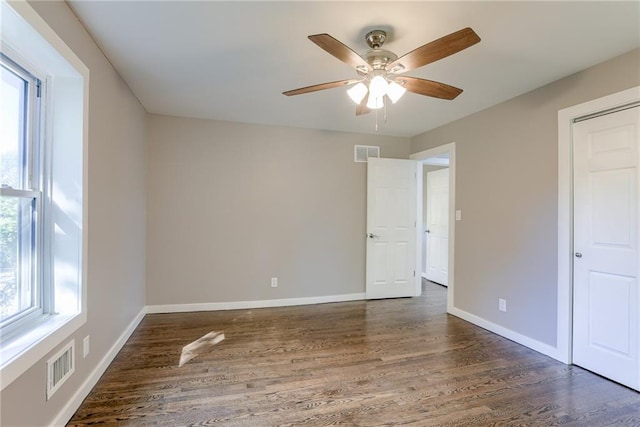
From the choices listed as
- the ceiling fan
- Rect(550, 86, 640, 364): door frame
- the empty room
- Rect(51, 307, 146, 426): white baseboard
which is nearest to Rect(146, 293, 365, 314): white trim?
the empty room

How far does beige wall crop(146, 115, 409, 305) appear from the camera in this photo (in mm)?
3855

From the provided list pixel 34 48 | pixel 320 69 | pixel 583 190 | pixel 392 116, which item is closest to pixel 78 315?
pixel 34 48

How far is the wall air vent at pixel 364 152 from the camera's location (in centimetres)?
452

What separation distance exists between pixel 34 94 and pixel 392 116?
10.5 ft

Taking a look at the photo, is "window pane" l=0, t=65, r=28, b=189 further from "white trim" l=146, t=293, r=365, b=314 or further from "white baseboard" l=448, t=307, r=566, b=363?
"white baseboard" l=448, t=307, r=566, b=363

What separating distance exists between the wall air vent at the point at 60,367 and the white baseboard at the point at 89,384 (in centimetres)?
17

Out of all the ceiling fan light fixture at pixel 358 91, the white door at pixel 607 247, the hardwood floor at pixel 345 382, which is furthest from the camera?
the white door at pixel 607 247

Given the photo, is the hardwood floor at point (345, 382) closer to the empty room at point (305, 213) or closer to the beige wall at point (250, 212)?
the empty room at point (305, 213)

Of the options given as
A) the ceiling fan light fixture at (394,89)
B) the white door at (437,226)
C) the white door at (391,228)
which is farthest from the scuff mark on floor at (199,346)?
the white door at (437,226)

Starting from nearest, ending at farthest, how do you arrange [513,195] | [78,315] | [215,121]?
[78,315], [513,195], [215,121]

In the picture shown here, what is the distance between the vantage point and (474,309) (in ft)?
11.8

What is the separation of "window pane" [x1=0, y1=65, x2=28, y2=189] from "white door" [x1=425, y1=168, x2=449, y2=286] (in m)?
5.39

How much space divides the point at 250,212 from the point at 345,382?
2.42 meters

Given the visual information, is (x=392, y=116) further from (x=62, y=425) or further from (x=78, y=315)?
(x=62, y=425)
